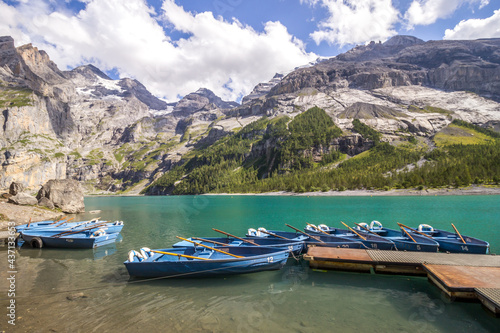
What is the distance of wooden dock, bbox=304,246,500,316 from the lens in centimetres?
1439

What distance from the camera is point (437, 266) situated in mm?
18406

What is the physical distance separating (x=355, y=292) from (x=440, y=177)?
147199 mm

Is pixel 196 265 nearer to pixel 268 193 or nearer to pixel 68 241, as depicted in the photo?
pixel 68 241

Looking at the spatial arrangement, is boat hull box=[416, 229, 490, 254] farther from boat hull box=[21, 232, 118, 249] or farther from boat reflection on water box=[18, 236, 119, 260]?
boat hull box=[21, 232, 118, 249]

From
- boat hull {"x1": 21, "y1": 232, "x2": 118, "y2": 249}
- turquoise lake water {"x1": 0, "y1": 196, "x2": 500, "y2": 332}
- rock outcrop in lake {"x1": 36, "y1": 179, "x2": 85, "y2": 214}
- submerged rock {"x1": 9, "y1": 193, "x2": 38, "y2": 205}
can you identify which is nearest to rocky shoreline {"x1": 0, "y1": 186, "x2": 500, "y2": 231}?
submerged rock {"x1": 9, "y1": 193, "x2": 38, "y2": 205}

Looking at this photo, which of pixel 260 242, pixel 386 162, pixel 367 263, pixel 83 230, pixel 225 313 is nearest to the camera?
pixel 225 313

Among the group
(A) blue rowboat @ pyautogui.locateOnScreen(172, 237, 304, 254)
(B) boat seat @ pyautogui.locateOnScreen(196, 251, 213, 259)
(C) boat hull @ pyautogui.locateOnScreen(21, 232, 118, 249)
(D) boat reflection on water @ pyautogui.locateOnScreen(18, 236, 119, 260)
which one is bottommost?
(D) boat reflection on water @ pyautogui.locateOnScreen(18, 236, 119, 260)

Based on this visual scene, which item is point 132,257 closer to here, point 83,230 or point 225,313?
point 225,313

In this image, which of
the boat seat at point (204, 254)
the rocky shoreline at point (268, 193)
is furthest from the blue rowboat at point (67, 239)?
the boat seat at point (204, 254)

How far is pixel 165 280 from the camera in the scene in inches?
780

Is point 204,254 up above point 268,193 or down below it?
above

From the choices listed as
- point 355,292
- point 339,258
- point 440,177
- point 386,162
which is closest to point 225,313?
point 355,292

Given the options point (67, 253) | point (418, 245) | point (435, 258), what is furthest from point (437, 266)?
point (67, 253)

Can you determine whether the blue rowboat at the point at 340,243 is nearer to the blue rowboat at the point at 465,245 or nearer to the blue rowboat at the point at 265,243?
the blue rowboat at the point at 265,243
